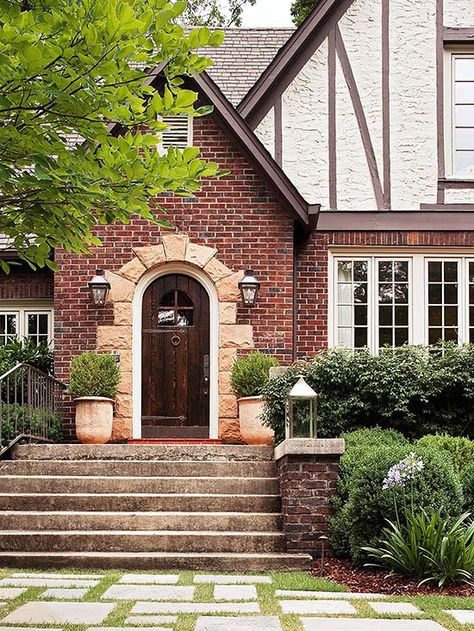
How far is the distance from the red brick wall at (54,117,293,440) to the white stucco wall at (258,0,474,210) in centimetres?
91

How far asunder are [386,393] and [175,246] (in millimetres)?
3691

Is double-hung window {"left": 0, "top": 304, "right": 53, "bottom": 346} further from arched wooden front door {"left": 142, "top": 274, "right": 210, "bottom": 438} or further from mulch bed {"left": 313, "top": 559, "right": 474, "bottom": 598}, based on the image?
mulch bed {"left": 313, "top": 559, "right": 474, "bottom": 598}

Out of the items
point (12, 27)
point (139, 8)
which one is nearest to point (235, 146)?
point (139, 8)

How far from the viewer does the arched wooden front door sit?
42.1 ft

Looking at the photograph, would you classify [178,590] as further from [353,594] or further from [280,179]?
[280,179]

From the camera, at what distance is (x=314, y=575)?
26.9 feet

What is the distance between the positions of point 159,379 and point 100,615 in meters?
6.71

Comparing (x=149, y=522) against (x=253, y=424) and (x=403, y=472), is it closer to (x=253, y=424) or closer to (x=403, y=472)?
(x=403, y=472)

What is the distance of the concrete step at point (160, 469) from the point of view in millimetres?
10273

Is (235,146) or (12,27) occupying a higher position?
(235,146)

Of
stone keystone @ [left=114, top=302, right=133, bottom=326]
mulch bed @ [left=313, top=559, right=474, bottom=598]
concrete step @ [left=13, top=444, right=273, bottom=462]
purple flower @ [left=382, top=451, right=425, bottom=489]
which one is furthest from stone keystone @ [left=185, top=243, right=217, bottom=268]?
purple flower @ [left=382, top=451, right=425, bottom=489]

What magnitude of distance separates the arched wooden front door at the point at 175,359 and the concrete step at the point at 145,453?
1.71 m

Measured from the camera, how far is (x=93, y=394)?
12.1 meters

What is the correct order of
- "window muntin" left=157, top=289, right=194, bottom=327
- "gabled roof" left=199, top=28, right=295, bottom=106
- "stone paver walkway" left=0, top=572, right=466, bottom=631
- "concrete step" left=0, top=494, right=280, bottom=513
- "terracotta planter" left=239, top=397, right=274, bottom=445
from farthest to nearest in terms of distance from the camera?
"gabled roof" left=199, top=28, right=295, bottom=106 → "window muntin" left=157, top=289, right=194, bottom=327 → "terracotta planter" left=239, top=397, right=274, bottom=445 → "concrete step" left=0, top=494, right=280, bottom=513 → "stone paver walkway" left=0, top=572, right=466, bottom=631
